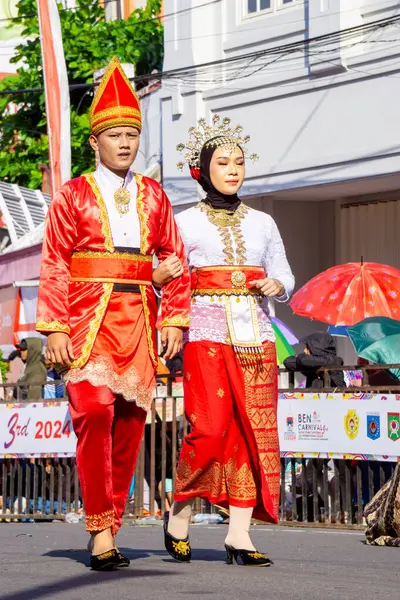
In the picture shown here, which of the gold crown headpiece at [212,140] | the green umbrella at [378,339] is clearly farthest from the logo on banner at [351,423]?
the gold crown headpiece at [212,140]

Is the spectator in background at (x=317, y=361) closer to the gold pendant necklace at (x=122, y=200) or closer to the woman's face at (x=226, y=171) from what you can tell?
the woman's face at (x=226, y=171)

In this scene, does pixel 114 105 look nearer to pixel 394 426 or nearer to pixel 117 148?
pixel 117 148

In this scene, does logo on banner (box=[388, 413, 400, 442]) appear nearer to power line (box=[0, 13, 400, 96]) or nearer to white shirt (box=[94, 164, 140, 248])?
white shirt (box=[94, 164, 140, 248])

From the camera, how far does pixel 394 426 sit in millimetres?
10797

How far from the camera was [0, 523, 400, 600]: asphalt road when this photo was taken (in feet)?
19.1

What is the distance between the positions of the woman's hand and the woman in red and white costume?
1.25 feet

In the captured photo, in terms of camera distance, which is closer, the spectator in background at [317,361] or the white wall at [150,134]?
the spectator in background at [317,361]

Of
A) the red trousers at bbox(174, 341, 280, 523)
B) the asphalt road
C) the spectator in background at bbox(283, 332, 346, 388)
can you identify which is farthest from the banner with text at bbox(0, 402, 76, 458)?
the red trousers at bbox(174, 341, 280, 523)

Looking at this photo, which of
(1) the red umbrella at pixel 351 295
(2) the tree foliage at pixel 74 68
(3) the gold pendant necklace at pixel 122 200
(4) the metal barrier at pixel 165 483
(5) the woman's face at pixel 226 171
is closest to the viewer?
(3) the gold pendant necklace at pixel 122 200

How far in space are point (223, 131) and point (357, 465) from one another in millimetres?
4084

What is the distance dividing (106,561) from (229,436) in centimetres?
101

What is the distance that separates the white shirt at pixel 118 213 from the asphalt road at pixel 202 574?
1472 mm

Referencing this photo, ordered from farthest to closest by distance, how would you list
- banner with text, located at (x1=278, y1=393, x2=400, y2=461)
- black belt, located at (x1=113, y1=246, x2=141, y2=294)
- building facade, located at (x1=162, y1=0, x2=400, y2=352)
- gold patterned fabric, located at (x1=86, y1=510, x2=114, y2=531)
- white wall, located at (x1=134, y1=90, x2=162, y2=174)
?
1. white wall, located at (x1=134, y1=90, x2=162, y2=174)
2. building facade, located at (x1=162, y1=0, x2=400, y2=352)
3. banner with text, located at (x1=278, y1=393, x2=400, y2=461)
4. black belt, located at (x1=113, y1=246, x2=141, y2=294)
5. gold patterned fabric, located at (x1=86, y1=510, x2=114, y2=531)

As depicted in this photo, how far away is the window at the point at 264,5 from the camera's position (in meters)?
19.4
